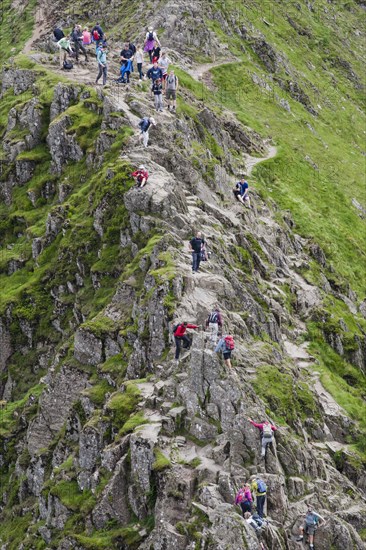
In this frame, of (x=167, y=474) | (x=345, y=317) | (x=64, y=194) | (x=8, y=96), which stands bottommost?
(x=8, y=96)

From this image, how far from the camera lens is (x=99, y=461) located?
48656 millimetres

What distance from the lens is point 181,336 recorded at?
49469 mm

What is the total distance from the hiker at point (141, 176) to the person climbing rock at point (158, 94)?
15.1 m

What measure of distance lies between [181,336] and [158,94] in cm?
3427

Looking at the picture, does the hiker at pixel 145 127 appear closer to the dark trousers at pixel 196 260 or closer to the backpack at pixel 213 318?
the dark trousers at pixel 196 260

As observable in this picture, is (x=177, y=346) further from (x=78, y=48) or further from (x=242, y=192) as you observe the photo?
(x=78, y=48)

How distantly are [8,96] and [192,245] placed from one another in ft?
132

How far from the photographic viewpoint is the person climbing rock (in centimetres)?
7712

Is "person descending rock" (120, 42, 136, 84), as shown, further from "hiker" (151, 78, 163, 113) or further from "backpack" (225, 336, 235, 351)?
"backpack" (225, 336, 235, 351)

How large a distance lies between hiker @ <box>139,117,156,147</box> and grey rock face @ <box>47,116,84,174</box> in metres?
7.00

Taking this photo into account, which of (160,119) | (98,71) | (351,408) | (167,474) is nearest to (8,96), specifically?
(98,71)

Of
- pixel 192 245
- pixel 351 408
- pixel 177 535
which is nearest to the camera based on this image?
pixel 177 535

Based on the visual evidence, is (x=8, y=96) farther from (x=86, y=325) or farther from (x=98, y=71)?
(x=86, y=325)

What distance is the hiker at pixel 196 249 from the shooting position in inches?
2207
